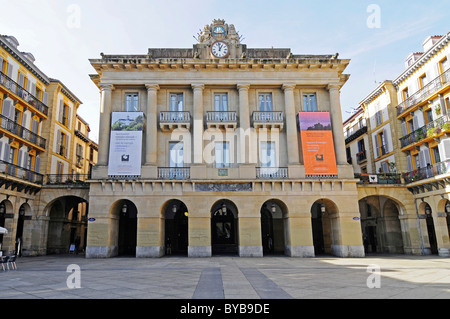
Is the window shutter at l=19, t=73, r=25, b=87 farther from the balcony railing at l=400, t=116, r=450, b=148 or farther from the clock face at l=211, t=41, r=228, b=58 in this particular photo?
the balcony railing at l=400, t=116, r=450, b=148

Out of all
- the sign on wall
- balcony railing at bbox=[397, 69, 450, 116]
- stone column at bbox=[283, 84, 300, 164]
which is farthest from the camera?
stone column at bbox=[283, 84, 300, 164]

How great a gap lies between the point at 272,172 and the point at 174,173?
7.51 m

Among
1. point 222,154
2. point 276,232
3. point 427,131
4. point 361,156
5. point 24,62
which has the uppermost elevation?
point 24,62

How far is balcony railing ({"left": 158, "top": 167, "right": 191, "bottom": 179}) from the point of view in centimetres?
2453

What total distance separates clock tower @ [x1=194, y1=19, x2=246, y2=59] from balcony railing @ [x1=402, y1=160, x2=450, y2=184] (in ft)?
55.7

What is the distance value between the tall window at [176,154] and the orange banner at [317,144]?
9519 millimetres

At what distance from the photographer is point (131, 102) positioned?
26531 millimetres

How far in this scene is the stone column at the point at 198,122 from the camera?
80.9 ft

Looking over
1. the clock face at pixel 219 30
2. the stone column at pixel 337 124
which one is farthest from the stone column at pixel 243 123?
the stone column at pixel 337 124

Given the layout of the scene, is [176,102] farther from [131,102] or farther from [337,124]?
[337,124]

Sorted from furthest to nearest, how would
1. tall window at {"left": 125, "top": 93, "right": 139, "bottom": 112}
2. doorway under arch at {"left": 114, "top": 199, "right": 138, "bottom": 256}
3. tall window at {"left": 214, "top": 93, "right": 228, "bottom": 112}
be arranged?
1. doorway under arch at {"left": 114, "top": 199, "right": 138, "bottom": 256}
2. tall window at {"left": 214, "top": 93, "right": 228, "bottom": 112}
3. tall window at {"left": 125, "top": 93, "right": 139, "bottom": 112}

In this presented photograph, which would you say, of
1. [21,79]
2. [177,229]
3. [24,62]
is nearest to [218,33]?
[24,62]

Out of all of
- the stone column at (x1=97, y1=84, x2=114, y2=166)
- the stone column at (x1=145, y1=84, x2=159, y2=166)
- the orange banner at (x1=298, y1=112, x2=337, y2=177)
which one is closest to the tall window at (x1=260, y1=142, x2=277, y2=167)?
the orange banner at (x1=298, y1=112, x2=337, y2=177)
